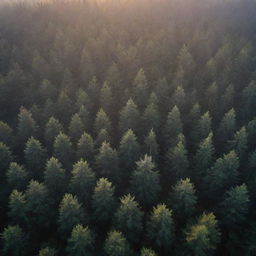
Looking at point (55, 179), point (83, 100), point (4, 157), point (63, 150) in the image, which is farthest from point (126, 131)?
point (4, 157)

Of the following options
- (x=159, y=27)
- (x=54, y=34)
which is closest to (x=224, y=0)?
(x=159, y=27)

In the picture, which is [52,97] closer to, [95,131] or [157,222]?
[95,131]

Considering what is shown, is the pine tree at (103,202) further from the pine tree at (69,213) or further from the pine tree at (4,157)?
the pine tree at (4,157)

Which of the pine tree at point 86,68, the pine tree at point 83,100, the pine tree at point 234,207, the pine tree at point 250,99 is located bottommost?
the pine tree at point 234,207

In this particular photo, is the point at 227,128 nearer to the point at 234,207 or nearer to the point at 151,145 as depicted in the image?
the point at 151,145

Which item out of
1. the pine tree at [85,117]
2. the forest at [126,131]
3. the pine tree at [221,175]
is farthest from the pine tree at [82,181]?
the pine tree at [221,175]

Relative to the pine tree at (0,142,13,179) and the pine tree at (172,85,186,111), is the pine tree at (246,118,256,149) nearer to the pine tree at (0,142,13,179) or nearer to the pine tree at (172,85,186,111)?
the pine tree at (172,85,186,111)
